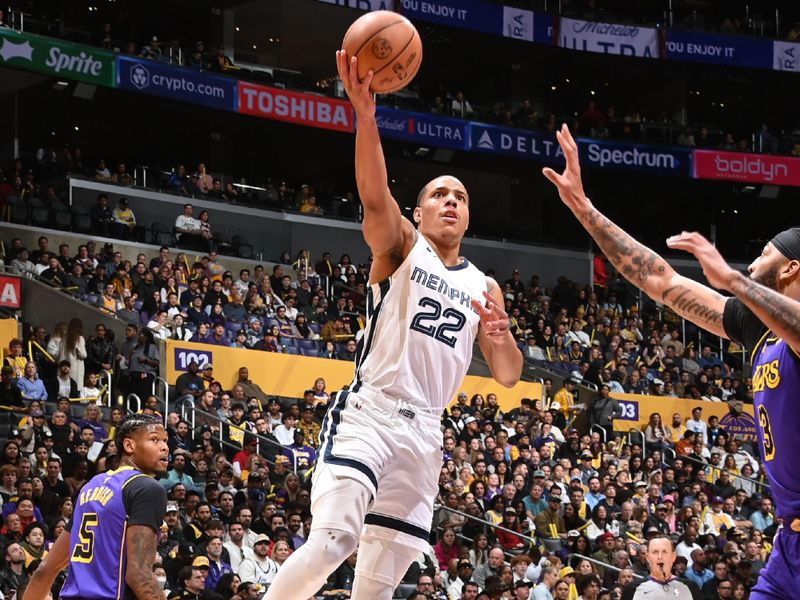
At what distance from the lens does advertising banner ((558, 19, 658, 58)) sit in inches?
1222

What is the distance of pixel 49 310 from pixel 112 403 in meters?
2.79

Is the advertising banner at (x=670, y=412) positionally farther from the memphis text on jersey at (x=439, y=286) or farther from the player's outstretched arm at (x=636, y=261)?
the player's outstretched arm at (x=636, y=261)

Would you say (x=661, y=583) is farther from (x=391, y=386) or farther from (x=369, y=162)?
(x=369, y=162)

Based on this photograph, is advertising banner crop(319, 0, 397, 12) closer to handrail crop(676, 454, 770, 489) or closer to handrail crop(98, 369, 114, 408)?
handrail crop(676, 454, 770, 489)

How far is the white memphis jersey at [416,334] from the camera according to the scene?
5.58 meters

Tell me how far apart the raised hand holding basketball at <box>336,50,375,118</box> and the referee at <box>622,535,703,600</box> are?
577 cm

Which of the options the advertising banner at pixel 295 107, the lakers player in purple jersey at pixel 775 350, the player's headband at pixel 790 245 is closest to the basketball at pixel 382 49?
the lakers player in purple jersey at pixel 775 350

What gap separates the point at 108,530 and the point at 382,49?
8.85 feet

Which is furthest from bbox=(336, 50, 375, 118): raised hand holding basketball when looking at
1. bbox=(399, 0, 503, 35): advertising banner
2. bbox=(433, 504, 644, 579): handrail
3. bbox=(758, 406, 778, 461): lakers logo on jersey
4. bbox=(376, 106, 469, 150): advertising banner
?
bbox=(399, 0, 503, 35): advertising banner

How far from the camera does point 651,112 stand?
35312 millimetres

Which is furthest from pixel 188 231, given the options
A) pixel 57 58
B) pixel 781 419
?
pixel 781 419

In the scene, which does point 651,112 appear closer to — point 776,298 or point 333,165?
point 333,165

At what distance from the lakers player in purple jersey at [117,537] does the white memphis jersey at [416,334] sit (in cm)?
Result: 120

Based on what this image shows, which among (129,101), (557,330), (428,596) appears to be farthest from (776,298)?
(129,101)
